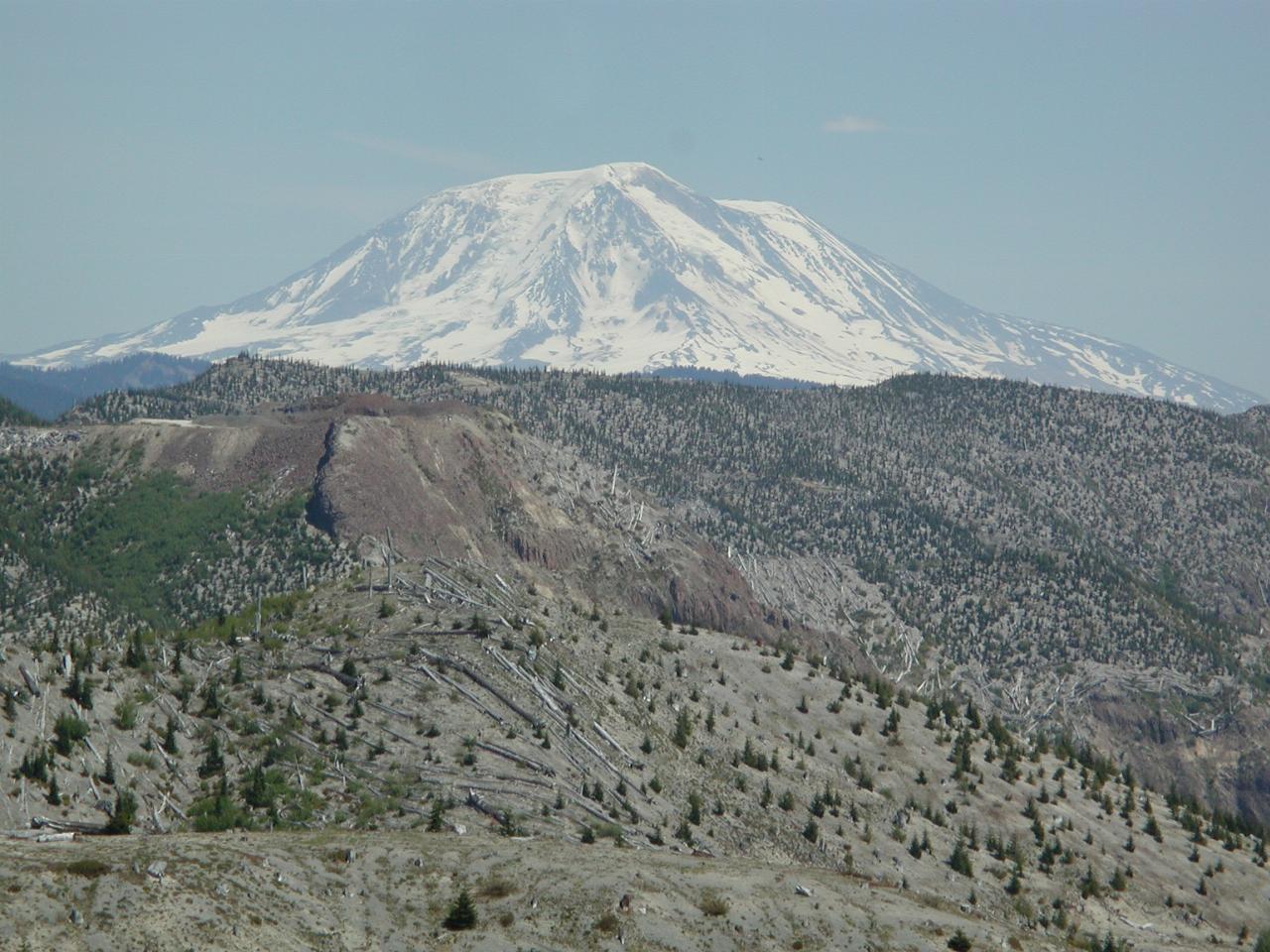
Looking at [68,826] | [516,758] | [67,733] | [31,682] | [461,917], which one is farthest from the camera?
[516,758]

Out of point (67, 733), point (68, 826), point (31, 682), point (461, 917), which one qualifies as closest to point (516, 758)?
point (67, 733)

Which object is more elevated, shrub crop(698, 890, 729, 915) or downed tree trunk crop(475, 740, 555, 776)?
downed tree trunk crop(475, 740, 555, 776)

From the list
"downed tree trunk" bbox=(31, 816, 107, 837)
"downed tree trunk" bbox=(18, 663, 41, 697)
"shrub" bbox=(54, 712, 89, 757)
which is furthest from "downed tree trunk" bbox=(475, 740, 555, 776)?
"downed tree trunk" bbox=(31, 816, 107, 837)

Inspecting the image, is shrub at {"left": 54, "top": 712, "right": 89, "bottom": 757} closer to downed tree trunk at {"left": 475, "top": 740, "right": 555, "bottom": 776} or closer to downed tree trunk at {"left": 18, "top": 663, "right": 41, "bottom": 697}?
downed tree trunk at {"left": 18, "top": 663, "right": 41, "bottom": 697}

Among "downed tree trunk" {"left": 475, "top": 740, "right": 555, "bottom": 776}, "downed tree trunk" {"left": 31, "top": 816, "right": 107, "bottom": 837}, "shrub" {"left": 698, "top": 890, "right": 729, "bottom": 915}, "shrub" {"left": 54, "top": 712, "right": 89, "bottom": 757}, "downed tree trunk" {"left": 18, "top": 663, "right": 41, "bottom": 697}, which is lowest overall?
"downed tree trunk" {"left": 31, "top": 816, "right": 107, "bottom": 837}

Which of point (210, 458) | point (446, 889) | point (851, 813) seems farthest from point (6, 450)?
point (446, 889)

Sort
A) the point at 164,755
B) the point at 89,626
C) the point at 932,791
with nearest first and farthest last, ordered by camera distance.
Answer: the point at 164,755 → the point at 932,791 → the point at 89,626

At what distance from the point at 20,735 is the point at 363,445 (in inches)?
5203

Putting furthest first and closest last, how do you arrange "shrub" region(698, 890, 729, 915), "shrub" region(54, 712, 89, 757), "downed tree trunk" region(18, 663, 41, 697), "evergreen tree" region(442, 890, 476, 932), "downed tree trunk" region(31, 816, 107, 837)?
"downed tree trunk" region(18, 663, 41, 697) < "shrub" region(54, 712, 89, 757) < "downed tree trunk" region(31, 816, 107, 837) < "shrub" region(698, 890, 729, 915) < "evergreen tree" region(442, 890, 476, 932)

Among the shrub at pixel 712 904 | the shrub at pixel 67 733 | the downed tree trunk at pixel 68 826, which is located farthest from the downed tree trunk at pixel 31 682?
the shrub at pixel 712 904

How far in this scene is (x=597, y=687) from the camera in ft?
286

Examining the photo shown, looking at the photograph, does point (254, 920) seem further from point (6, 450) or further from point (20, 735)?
point (6, 450)

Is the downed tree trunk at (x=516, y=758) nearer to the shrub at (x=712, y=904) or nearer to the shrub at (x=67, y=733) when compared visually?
the shrub at (x=67, y=733)

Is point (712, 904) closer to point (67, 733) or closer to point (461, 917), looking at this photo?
point (461, 917)
